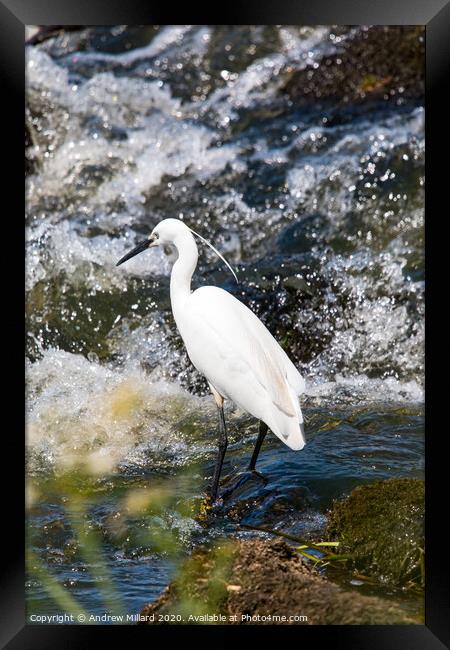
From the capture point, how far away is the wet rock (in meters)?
4.07

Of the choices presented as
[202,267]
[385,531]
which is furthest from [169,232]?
[202,267]

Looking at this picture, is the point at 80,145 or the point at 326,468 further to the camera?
the point at 80,145

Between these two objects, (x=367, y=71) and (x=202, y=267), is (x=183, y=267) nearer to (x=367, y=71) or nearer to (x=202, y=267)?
(x=202, y=267)

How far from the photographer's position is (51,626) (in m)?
2.00

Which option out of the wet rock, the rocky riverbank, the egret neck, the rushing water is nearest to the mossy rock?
the rocky riverbank

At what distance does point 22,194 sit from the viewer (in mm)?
2102

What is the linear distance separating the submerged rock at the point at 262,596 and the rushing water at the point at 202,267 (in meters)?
0.19

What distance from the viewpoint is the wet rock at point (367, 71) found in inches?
160

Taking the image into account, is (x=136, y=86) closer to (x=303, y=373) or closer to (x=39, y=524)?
(x=303, y=373)

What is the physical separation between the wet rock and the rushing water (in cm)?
9

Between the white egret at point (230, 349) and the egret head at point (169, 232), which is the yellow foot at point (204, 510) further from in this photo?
the egret head at point (169, 232)

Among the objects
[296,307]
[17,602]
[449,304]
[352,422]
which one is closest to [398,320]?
[296,307]

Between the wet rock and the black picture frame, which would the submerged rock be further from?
the wet rock

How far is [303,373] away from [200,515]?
0.89 metres
